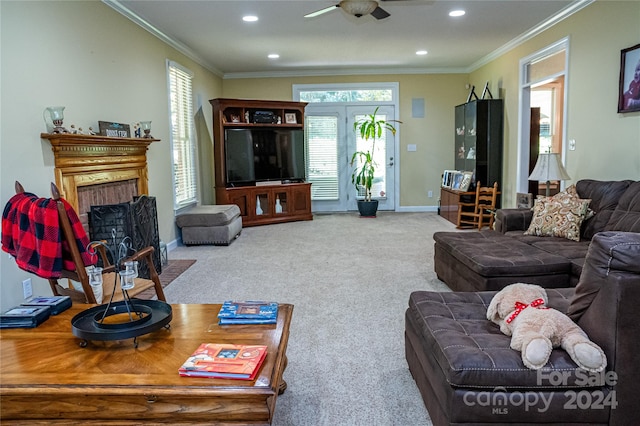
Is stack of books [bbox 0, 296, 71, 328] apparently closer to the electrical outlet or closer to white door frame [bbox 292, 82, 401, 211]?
the electrical outlet

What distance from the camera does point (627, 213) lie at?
11.5 feet

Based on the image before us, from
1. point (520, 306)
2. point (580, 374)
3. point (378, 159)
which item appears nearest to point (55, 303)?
point (520, 306)

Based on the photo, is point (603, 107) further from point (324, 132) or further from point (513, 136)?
point (324, 132)

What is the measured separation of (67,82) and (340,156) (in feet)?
18.9

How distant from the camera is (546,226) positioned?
394 centimetres

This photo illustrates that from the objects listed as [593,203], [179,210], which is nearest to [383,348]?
[593,203]

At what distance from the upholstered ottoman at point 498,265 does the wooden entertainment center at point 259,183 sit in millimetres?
4218

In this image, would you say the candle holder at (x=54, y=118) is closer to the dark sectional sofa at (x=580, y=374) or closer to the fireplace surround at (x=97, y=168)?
the fireplace surround at (x=97, y=168)

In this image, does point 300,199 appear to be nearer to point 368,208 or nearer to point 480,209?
point 368,208

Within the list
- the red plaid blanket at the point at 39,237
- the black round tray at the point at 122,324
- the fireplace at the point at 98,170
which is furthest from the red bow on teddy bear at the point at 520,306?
the fireplace at the point at 98,170

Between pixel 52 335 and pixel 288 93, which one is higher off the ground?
pixel 288 93

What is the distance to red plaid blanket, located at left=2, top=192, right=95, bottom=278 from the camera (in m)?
2.34

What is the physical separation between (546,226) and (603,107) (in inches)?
56.7

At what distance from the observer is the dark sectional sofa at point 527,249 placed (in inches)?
124
